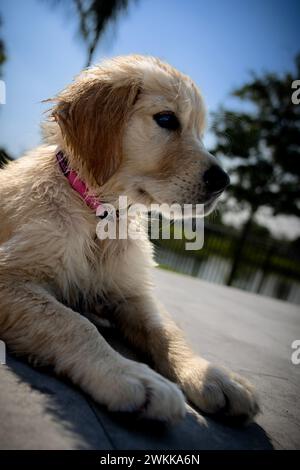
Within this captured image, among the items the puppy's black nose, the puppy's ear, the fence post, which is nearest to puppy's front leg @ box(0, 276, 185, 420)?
the puppy's ear

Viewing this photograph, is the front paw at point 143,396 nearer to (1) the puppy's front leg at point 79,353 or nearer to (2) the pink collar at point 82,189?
(1) the puppy's front leg at point 79,353

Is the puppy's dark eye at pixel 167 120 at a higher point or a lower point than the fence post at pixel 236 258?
higher

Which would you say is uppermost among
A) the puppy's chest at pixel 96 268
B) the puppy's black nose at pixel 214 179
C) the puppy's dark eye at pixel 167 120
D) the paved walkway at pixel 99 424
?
the puppy's dark eye at pixel 167 120

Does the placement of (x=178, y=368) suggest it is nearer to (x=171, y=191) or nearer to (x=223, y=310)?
(x=171, y=191)

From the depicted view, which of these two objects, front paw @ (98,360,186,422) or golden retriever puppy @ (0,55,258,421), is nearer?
front paw @ (98,360,186,422)

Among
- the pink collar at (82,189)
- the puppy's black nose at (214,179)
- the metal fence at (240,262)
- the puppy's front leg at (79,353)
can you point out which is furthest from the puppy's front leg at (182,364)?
the metal fence at (240,262)

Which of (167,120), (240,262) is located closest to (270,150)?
(240,262)

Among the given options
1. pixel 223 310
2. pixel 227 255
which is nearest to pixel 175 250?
pixel 227 255

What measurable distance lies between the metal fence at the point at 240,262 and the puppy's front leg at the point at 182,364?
11293 millimetres

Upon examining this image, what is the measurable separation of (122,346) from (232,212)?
65.9 ft

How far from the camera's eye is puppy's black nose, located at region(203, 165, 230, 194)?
2744 millimetres

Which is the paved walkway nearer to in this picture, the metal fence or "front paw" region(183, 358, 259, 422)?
"front paw" region(183, 358, 259, 422)

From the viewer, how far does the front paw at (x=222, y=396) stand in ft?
6.12

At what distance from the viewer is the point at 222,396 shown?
1857mm
